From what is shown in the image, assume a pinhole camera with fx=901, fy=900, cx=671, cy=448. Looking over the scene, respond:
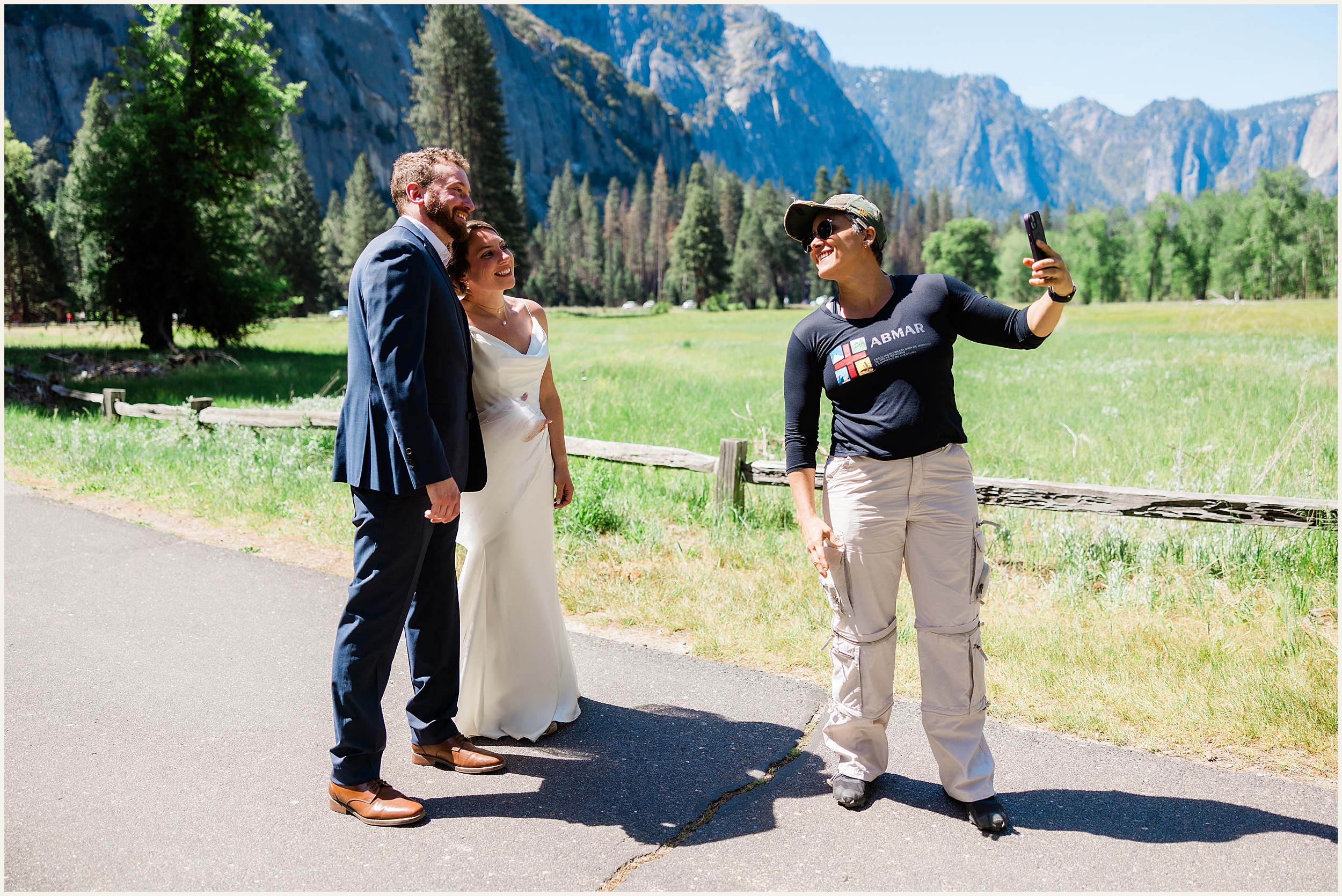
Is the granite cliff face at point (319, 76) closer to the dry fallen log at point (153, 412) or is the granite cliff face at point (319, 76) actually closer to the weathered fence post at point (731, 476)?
the dry fallen log at point (153, 412)

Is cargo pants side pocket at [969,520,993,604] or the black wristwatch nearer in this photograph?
the black wristwatch

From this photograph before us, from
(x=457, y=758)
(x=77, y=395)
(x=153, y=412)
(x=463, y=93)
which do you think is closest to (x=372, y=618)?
(x=457, y=758)

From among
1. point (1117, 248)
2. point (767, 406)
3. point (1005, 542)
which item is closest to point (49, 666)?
point (1005, 542)

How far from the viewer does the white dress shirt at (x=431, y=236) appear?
133 inches

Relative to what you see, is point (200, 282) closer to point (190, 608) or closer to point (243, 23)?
point (243, 23)

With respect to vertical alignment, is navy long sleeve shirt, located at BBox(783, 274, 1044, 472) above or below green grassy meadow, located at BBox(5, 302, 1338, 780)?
above

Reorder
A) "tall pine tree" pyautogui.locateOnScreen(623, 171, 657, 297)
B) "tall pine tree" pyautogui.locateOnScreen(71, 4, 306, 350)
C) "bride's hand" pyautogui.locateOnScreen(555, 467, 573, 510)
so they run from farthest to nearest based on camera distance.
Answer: "tall pine tree" pyautogui.locateOnScreen(623, 171, 657, 297), "tall pine tree" pyautogui.locateOnScreen(71, 4, 306, 350), "bride's hand" pyautogui.locateOnScreen(555, 467, 573, 510)

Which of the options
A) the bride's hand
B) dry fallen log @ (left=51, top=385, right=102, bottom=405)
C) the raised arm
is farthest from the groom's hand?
dry fallen log @ (left=51, top=385, right=102, bottom=405)

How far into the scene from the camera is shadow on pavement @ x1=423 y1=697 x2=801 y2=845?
339cm

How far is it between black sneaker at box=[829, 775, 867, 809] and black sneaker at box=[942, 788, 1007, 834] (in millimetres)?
375


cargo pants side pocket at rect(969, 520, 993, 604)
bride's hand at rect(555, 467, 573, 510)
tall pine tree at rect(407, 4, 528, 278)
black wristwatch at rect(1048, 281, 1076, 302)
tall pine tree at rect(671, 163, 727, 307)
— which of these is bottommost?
cargo pants side pocket at rect(969, 520, 993, 604)

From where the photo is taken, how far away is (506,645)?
4.05m

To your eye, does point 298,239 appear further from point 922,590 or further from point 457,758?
point 922,590

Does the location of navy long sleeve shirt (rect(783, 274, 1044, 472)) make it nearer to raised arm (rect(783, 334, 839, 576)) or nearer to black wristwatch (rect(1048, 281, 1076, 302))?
raised arm (rect(783, 334, 839, 576))
